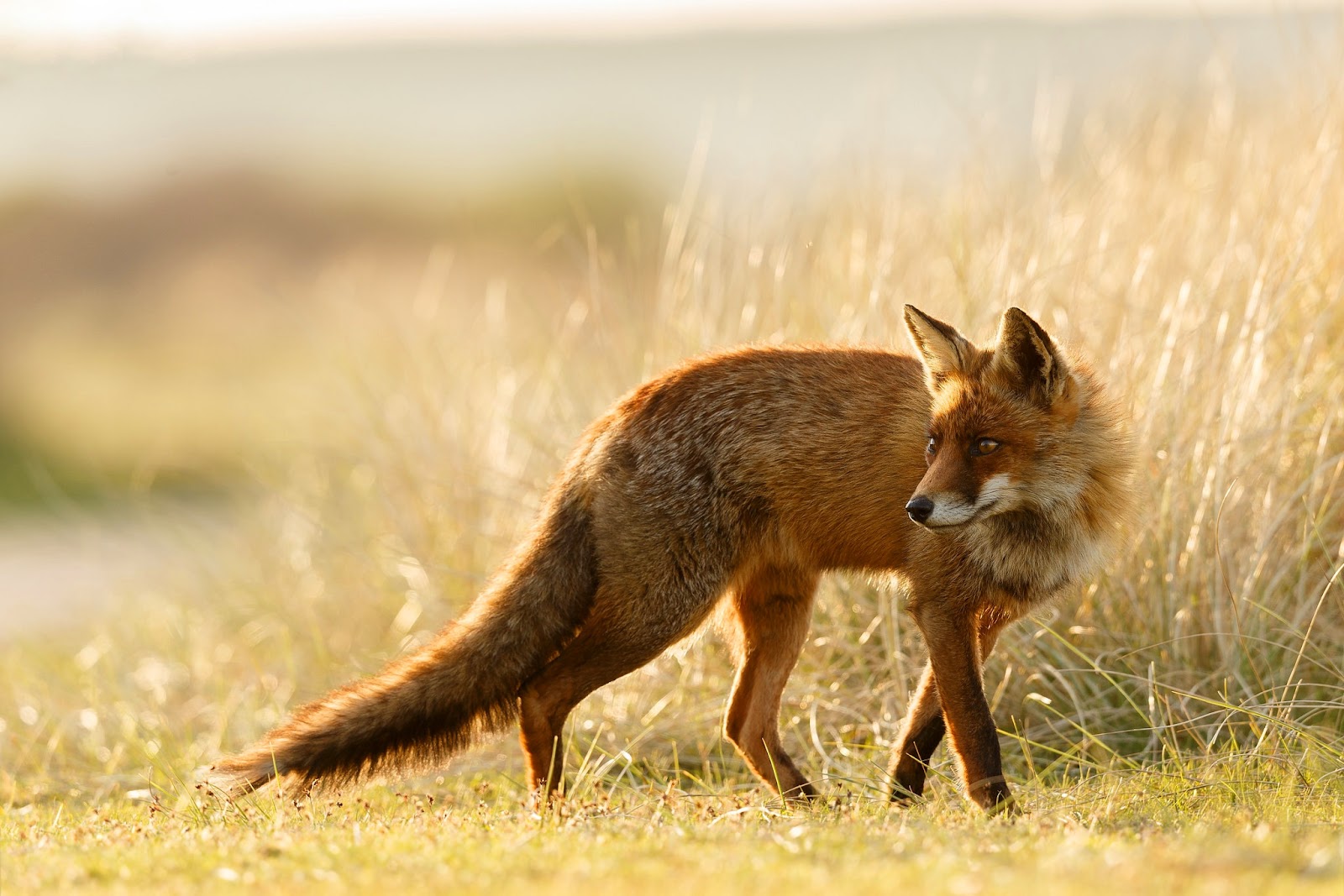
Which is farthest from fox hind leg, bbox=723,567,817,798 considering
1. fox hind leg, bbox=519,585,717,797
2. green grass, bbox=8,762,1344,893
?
fox hind leg, bbox=519,585,717,797

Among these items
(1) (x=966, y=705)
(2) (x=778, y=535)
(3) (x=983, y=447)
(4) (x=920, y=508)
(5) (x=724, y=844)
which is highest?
(3) (x=983, y=447)

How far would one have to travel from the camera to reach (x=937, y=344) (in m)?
4.84

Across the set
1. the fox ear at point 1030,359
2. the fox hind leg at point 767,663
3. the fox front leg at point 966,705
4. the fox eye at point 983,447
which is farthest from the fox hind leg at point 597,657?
the fox ear at point 1030,359

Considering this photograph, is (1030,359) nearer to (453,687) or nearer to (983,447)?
(983,447)

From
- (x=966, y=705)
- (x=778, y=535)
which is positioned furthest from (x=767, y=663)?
(x=966, y=705)

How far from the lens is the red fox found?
4703 mm

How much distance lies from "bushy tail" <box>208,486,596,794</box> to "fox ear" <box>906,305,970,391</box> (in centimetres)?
127

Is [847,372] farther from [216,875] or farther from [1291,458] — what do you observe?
[216,875]

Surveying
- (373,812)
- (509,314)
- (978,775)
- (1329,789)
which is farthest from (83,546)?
(1329,789)

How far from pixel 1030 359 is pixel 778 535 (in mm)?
1033

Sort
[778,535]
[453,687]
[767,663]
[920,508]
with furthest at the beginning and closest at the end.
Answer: [767,663], [778,535], [453,687], [920,508]

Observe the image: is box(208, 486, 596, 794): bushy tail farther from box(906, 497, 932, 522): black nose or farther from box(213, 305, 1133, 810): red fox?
box(906, 497, 932, 522): black nose

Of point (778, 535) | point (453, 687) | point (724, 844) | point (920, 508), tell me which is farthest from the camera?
point (778, 535)

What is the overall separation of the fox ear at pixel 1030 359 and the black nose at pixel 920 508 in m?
0.61
